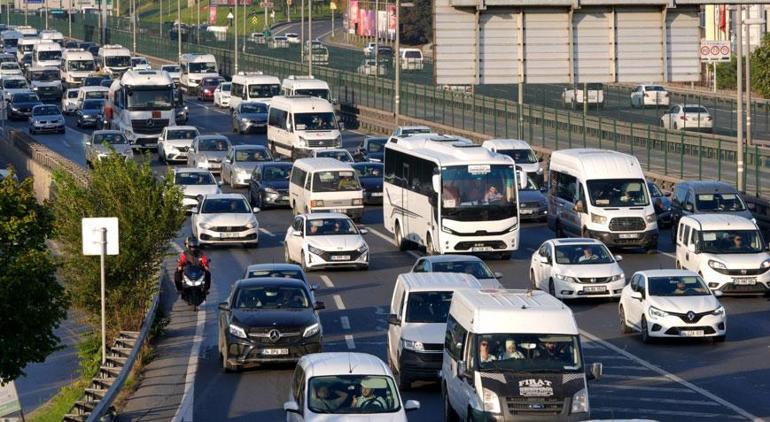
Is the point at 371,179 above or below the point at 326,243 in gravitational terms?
above

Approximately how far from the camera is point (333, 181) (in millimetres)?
48781

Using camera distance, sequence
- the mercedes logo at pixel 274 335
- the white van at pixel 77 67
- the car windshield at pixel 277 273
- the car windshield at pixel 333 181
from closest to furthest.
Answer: the mercedes logo at pixel 274 335 → the car windshield at pixel 277 273 → the car windshield at pixel 333 181 → the white van at pixel 77 67

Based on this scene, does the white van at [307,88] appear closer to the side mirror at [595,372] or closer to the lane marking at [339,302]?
the lane marking at [339,302]

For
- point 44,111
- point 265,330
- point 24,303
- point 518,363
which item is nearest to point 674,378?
point 518,363

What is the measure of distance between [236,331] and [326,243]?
1308 centimetres

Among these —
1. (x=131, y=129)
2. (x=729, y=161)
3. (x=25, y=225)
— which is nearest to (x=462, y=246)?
(x=25, y=225)

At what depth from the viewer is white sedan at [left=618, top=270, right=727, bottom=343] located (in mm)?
30172

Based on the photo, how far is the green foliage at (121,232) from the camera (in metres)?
32.1

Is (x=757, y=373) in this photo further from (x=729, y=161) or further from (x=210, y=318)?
(x=729, y=161)

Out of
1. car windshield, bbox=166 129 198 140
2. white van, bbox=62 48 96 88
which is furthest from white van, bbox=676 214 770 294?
white van, bbox=62 48 96 88

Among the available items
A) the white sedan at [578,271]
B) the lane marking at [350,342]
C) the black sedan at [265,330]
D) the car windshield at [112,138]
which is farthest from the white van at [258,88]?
the black sedan at [265,330]

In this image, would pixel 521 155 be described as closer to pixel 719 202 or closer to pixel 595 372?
pixel 719 202

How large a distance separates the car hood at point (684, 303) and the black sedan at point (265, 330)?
679 cm

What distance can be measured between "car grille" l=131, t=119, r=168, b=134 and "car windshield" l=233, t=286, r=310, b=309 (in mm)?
42558
